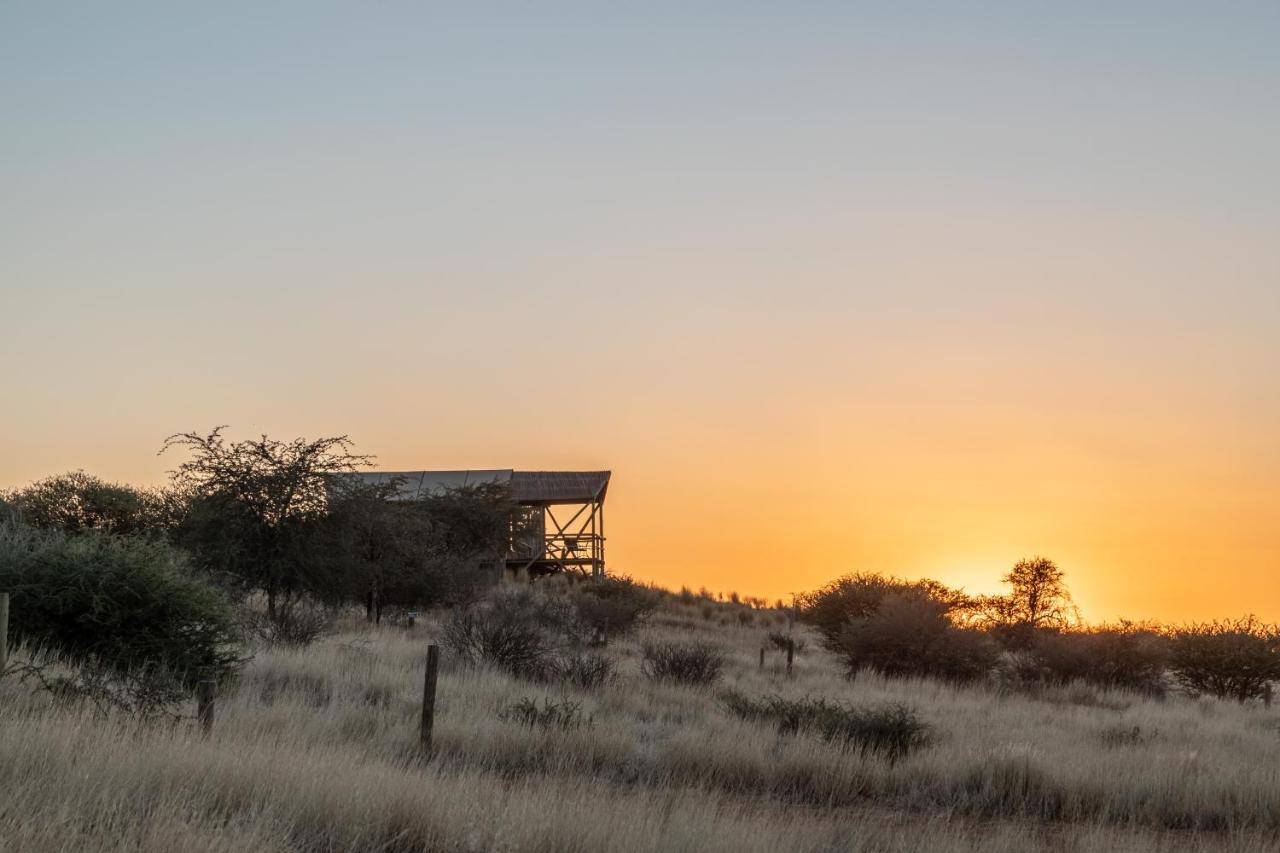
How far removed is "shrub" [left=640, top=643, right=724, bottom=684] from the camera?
2369 cm

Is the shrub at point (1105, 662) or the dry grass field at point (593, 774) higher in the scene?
the shrub at point (1105, 662)

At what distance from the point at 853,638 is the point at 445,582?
13318mm

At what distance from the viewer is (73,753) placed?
880 centimetres

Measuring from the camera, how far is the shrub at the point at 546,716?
51.5ft

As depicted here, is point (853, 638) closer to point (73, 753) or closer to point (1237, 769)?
point (1237, 769)

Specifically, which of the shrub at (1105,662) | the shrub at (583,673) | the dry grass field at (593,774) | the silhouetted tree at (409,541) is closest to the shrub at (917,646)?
the shrub at (1105,662)

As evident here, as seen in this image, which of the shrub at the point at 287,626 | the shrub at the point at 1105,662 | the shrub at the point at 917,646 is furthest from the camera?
the shrub at the point at 1105,662

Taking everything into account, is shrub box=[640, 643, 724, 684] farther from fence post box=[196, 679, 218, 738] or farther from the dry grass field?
fence post box=[196, 679, 218, 738]

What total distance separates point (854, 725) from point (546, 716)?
426cm

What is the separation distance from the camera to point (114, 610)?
15805mm

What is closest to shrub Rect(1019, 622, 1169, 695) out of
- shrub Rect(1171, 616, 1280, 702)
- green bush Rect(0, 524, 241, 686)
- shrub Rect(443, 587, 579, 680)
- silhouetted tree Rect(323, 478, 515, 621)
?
shrub Rect(1171, 616, 1280, 702)

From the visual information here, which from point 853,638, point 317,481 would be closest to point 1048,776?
point 853,638

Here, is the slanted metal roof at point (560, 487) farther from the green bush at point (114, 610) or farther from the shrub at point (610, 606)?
the green bush at point (114, 610)

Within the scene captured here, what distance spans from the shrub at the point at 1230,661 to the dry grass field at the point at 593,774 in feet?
20.6
